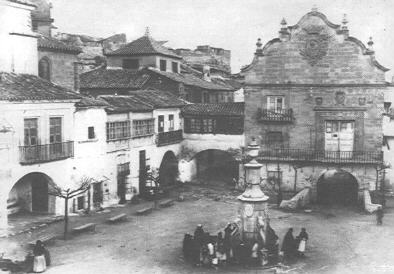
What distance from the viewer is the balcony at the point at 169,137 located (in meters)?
42.4

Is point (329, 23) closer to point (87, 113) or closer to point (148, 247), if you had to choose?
point (87, 113)

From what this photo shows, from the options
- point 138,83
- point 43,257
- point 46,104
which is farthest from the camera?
point 138,83

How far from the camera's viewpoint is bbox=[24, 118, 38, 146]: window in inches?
1164

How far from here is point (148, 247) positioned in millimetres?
26062

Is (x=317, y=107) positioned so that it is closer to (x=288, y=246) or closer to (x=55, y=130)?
(x=288, y=246)

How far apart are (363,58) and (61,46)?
22806mm

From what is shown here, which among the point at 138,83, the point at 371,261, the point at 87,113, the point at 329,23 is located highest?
the point at 329,23

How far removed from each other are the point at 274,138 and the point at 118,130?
13316mm

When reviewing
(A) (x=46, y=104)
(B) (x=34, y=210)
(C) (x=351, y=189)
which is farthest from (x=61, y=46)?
(C) (x=351, y=189)

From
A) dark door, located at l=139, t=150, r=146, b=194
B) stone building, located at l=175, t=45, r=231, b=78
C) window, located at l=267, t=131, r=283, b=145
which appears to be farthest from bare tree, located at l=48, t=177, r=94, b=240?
stone building, located at l=175, t=45, r=231, b=78

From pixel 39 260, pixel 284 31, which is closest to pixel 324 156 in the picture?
pixel 284 31

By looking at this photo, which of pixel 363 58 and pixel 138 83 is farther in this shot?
pixel 138 83

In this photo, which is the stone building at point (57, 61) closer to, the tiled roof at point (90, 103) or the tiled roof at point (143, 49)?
the tiled roof at point (90, 103)

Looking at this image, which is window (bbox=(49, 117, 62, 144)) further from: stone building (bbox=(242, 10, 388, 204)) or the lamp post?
stone building (bbox=(242, 10, 388, 204))
